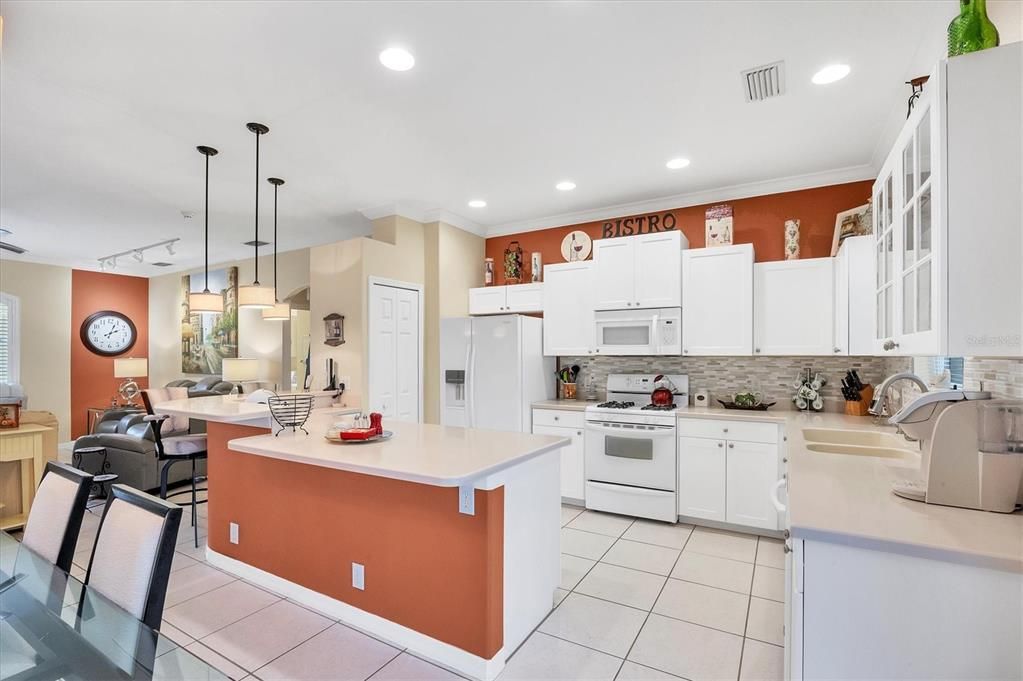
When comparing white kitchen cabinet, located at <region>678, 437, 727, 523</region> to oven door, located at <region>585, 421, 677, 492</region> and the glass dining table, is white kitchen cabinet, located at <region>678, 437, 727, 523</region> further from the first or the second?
the glass dining table

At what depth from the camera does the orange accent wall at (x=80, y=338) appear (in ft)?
24.1

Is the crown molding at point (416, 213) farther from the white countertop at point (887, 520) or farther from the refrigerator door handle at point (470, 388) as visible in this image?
the white countertop at point (887, 520)

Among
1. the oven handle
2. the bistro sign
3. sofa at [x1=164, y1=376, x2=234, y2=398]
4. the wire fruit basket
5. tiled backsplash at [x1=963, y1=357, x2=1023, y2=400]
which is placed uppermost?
the bistro sign

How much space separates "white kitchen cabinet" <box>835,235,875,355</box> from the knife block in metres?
0.36

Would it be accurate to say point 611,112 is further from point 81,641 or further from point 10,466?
point 10,466

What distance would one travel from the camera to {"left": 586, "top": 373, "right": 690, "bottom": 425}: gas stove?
3.89 meters

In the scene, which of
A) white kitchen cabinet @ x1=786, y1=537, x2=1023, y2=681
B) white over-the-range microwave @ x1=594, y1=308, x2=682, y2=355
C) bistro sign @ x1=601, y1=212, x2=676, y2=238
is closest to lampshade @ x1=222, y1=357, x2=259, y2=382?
white over-the-range microwave @ x1=594, y1=308, x2=682, y2=355

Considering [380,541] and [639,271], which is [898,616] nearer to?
[380,541]

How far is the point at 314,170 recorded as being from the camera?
3725 millimetres

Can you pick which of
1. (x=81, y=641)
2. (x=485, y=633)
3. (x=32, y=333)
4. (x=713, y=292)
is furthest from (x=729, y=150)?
(x=32, y=333)

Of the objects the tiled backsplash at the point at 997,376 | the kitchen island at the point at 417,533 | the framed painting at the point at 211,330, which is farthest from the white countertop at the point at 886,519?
the framed painting at the point at 211,330

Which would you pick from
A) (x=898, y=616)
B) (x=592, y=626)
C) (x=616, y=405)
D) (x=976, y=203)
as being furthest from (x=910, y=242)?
(x=616, y=405)

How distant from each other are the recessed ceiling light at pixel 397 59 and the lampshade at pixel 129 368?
7.28 meters

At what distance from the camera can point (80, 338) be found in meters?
7.42
